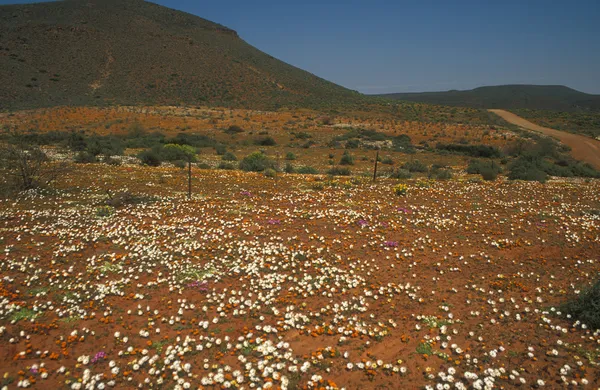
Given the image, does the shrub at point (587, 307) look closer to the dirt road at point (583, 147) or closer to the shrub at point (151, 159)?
the shrub at point (151, 159)

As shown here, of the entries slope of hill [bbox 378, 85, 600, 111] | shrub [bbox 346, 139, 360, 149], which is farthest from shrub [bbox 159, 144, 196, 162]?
slope of hill [bbox 378, 85, 600, 111]

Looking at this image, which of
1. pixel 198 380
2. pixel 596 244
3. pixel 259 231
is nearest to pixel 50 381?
pixel 198 380

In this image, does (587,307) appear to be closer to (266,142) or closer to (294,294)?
(294,294)

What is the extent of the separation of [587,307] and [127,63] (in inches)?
3646

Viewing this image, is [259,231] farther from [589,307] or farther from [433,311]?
[589,307]

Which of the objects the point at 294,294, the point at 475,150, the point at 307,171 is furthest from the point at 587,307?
the point at 475,150

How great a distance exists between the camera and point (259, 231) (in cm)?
988

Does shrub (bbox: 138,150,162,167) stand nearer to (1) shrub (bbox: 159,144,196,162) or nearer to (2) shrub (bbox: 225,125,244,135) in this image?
(1) shrub (bbox: 159,144,196,162)

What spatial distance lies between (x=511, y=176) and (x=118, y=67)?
83247mm

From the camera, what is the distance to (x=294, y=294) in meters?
7.05

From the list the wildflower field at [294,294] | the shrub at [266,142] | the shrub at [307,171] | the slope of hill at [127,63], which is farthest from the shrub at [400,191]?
the slope of hill at [127,63]

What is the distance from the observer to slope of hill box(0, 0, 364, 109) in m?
68.3

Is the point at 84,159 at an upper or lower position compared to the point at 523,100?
lower

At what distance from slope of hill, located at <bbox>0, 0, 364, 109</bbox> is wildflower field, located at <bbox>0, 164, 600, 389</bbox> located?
205 ft
